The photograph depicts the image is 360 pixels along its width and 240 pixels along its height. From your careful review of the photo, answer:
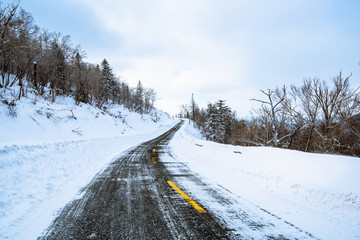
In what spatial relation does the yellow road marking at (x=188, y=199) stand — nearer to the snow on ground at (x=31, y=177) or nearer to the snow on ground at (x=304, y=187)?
the snow on ground at (x=304, y=187)

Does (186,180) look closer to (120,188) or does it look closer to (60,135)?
(120,188)

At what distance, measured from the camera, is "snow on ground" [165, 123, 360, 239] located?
2.60m

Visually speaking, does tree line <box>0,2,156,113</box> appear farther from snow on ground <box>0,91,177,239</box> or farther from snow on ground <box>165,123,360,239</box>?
snow on ground <box>165,123,360,239</box>

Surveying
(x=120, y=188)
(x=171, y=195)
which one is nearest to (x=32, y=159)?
(x=120, y=188)

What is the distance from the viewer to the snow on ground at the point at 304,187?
2.60 meters

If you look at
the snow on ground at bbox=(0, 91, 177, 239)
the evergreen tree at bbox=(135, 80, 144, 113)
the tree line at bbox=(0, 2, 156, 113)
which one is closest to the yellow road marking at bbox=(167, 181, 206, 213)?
the snow on ground at bbox=(0, 91, 177, 239)

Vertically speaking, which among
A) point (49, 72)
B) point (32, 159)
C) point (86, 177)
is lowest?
point (86, 177)

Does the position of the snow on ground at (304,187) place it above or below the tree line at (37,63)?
below

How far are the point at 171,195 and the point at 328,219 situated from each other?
2.91m

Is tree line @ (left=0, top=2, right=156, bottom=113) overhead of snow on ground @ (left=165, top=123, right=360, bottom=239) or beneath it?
overhead

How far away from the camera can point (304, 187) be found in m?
3.67

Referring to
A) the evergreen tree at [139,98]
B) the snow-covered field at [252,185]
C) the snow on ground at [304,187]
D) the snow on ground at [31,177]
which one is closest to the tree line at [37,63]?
the snow on ground at [31,177]

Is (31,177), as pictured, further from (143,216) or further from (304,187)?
(304,187)

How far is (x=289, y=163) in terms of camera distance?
471cm
